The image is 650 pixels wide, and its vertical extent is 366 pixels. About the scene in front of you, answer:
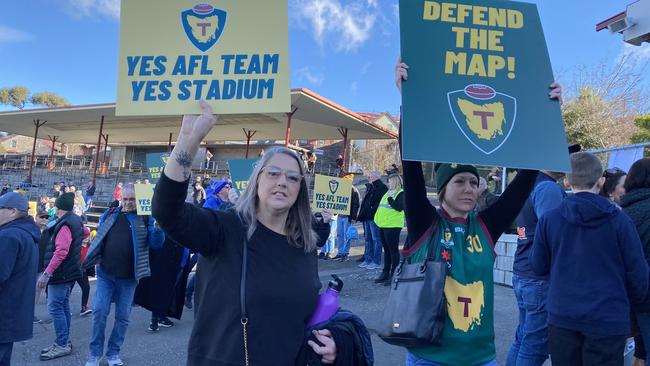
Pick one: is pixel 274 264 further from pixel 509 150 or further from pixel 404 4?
pixel 404 4

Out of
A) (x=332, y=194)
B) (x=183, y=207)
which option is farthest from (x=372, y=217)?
(x=183, y=207)

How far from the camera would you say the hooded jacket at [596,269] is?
8.41 ft

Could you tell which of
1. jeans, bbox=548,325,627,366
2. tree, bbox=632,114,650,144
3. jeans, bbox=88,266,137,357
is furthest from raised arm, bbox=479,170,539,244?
tree, bbox=632,114,650,144

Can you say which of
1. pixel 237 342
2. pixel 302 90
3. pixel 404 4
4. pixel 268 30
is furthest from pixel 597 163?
pixel 302 90

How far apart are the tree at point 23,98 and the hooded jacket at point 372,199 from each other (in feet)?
236

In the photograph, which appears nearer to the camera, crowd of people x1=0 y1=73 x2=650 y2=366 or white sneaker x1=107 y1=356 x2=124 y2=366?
crowd of people x1=0 y1=73 x2=650 y2=366

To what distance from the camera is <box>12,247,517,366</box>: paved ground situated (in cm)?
457

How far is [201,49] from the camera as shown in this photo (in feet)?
7.13

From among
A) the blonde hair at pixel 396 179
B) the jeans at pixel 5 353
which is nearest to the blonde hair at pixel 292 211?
the jeans at pixel 5 353

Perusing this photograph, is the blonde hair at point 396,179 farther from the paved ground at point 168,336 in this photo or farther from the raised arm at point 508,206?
the raised arm at point 508,206

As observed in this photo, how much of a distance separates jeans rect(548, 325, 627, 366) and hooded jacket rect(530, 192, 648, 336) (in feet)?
0.16

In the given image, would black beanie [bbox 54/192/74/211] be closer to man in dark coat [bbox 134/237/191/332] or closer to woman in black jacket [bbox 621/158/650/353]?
man in dark coat [bbox 134/237/191/332]

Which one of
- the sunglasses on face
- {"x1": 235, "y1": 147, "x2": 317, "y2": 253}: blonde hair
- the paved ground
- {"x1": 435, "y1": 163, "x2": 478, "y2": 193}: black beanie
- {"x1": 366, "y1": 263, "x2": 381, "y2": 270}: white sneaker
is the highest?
{"x1": 435, "y1": 163, "x2": 478, "y2": 193}: black beanie

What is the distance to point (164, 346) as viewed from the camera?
499cm
